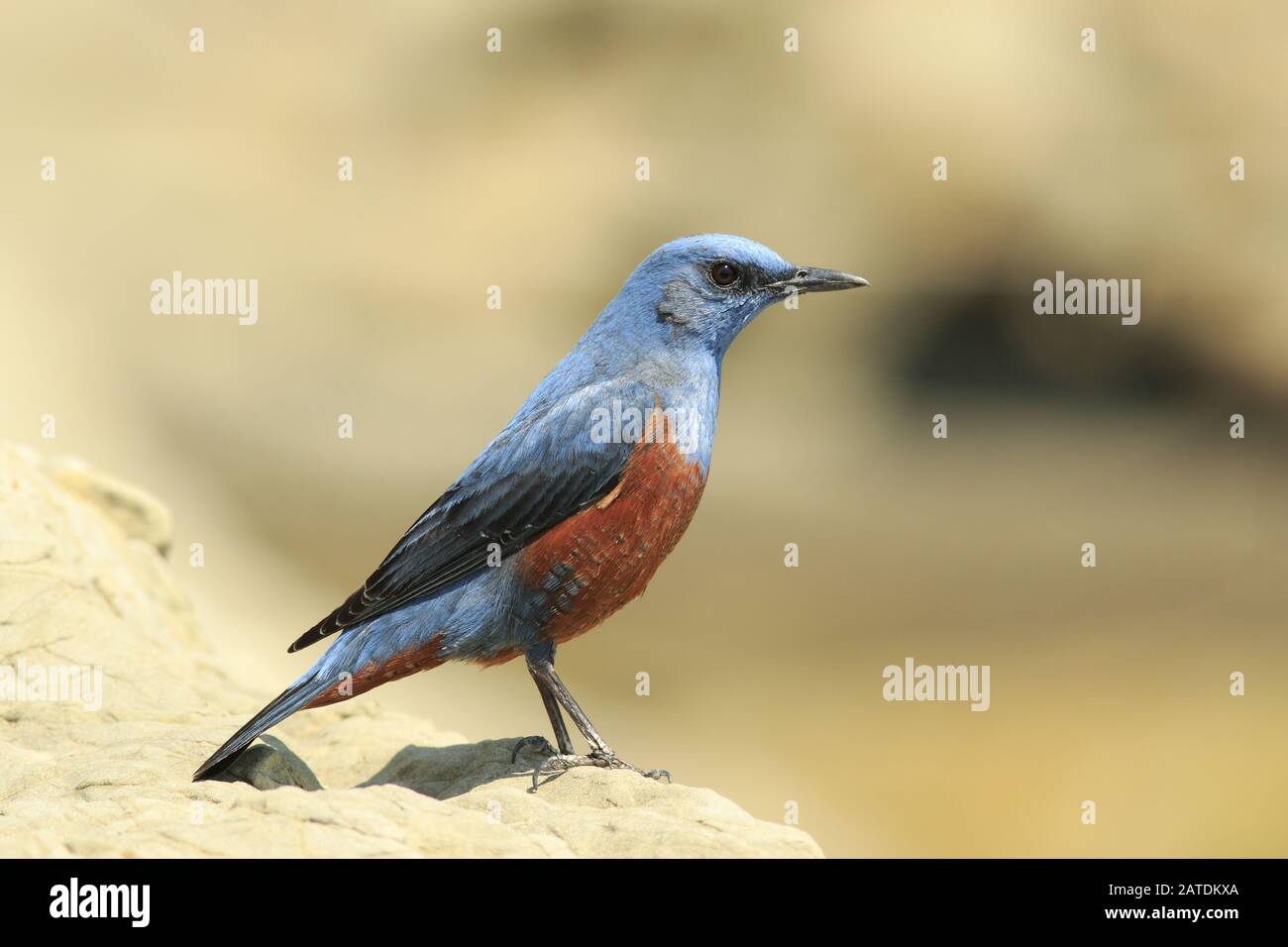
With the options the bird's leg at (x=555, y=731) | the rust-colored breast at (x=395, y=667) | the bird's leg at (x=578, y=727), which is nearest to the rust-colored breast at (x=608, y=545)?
the bird's leg at (x=578, y=727)

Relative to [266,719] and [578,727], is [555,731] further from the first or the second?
[266,719]

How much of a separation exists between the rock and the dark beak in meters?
2.65

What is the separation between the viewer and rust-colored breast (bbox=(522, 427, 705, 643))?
21.6 feet

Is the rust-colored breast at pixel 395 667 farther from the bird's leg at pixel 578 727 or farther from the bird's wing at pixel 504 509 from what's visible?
the bird's leg at pixel 578 727

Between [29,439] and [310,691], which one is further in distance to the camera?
[29,439]

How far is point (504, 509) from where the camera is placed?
6754 millimetres

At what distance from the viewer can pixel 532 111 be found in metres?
22.6

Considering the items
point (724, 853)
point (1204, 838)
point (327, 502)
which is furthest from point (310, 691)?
point (327, 502)

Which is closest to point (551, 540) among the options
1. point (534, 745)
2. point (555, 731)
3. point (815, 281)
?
point (555, 731)

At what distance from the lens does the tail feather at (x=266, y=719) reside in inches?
245

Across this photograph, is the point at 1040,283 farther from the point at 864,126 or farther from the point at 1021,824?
the point at 1021,824

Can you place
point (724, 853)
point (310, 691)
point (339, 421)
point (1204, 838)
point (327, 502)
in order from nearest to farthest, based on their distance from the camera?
point (724, 853), point (310, 691), point (1204, 838), point (327, 502), point (339, 421)

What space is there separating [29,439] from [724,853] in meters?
15.8

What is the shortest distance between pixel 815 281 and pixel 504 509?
2.04 meters
